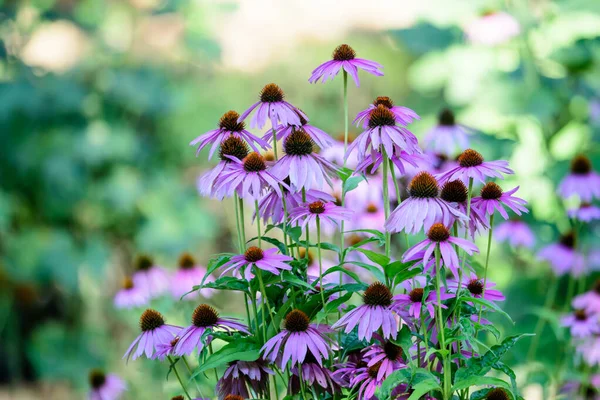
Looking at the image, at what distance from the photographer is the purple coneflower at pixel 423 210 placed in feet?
2.15

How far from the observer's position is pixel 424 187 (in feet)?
2.20

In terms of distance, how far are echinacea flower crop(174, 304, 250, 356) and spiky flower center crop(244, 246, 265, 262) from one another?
0.08 meters

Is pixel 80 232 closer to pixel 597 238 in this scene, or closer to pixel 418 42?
pixel 418 42

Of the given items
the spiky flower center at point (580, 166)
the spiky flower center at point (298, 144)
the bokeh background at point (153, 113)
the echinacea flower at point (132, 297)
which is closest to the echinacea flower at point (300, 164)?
the spiky flower center at point (298, 144)

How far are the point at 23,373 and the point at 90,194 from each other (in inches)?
33.7

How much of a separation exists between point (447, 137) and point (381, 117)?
3.02 ft

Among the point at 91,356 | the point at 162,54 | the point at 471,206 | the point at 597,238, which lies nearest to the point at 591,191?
the point at 597,238

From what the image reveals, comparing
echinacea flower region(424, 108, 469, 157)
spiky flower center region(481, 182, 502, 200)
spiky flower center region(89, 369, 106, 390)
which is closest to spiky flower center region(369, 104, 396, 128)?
spiky flower center region(481, 182, 502, 200)

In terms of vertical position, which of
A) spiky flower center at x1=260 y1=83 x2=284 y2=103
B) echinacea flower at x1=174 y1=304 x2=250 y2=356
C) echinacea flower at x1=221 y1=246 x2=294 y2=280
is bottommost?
echinacea flower at x1=174 y1=304 x2=250 y2=356

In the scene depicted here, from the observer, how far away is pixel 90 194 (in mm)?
2984

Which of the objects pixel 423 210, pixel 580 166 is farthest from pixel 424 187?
pixel 580 166

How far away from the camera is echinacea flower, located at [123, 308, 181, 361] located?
77 centimetres

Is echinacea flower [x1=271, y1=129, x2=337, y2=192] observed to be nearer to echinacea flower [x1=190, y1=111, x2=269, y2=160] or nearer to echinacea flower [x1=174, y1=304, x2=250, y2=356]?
echinacea flower [x1=190, y1=111, x2=269, y2=160]

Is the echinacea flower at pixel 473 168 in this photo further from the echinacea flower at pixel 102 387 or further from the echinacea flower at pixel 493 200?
the echinacea flower at pixel 102 387
